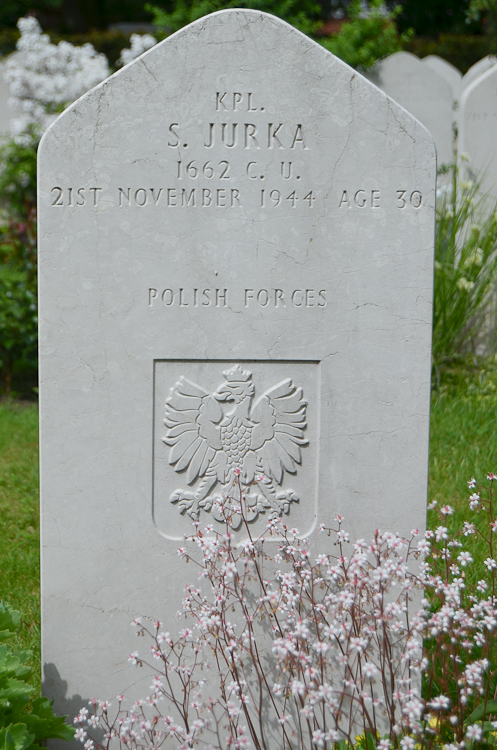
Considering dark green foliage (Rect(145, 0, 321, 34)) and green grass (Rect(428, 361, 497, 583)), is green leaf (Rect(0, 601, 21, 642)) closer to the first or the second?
green grass (Rect(428, 361, 497, 583))

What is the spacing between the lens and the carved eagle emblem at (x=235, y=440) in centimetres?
219

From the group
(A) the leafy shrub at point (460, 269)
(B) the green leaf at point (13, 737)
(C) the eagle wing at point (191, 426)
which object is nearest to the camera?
(B) the green leaf at point (13, 737)

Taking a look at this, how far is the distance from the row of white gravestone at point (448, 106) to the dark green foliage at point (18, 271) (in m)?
3.23

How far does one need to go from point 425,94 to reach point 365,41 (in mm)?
1628

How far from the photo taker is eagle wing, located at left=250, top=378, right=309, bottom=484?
2.19 meters

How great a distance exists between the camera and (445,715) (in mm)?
1999

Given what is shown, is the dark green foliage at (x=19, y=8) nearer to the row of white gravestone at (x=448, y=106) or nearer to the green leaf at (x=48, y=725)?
the row of white gravestone at (x=448, y=106)

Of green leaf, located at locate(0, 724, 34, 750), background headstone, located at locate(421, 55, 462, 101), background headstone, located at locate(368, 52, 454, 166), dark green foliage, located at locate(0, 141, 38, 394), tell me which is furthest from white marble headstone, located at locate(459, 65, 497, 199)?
green leaf, located at locate(0, 724, 34, 750)

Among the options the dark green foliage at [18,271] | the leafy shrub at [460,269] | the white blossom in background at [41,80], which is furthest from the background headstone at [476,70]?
the dark green foliage at [18,271]

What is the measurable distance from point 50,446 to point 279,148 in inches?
44.3

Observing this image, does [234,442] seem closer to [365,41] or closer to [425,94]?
[425,94]

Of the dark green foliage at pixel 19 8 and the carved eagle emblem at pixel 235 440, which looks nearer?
the carved eagle emblem at pixel 235 440

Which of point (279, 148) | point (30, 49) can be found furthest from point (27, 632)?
point (30, 49)

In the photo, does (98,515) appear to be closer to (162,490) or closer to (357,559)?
(162,490)
